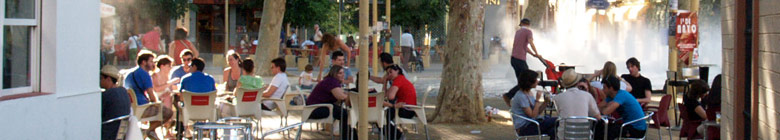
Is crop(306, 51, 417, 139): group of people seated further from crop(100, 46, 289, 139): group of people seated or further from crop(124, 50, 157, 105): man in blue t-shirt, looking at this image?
crop(124, 50, 157, 105): man in blue t-shirt

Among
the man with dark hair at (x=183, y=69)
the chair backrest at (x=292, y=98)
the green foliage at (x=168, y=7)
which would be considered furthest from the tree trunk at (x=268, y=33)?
the green foliage at (x=168, y=7)

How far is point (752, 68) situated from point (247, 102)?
618cm

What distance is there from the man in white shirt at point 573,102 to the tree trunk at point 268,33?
56.7 ft

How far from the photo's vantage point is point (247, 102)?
1117 cm

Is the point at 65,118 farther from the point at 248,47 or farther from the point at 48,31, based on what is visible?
the point at 248,47

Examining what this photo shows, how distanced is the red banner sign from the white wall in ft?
29.1

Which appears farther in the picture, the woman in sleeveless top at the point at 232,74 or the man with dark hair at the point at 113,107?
the woman in sleeveless top at the point at 232,74

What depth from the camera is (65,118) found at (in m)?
7.94

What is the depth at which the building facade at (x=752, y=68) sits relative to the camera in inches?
224

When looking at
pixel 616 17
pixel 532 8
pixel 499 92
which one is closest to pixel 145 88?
pixel 499 92

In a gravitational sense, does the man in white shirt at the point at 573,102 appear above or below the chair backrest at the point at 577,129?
above

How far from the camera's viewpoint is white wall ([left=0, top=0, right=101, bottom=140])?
7.45m

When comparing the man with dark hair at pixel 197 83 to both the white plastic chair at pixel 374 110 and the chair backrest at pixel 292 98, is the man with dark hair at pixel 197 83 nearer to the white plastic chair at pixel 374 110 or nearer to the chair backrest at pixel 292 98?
the chair backrest at pixel 292 98

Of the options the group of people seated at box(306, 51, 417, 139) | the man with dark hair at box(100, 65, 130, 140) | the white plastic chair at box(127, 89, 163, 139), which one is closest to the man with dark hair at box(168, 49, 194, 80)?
the white plastic chair at box(127, 89, 163, 139)
